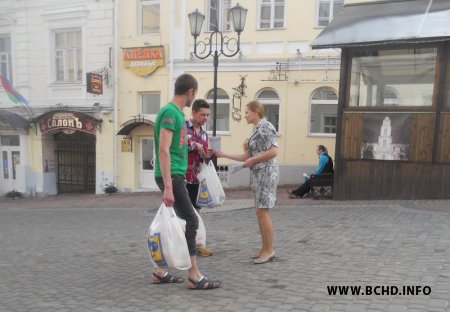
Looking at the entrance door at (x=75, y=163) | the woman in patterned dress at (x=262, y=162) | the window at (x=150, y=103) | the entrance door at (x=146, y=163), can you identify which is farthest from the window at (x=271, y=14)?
the woman in patterned dress at (x=262, y=162)

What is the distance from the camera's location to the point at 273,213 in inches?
317

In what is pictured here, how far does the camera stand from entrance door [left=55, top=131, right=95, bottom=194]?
16953 millimetres

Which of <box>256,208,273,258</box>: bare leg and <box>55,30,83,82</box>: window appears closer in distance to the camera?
<box>256,208,273,258</box>: bare leg

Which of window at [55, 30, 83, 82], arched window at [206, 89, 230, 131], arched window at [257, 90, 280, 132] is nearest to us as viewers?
arched window at [257, 90, 280, 132]

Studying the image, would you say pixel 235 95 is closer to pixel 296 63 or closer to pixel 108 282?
pixel 296 63

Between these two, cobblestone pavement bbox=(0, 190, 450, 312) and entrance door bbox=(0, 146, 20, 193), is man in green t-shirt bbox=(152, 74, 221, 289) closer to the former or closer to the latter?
cobblestone pavement bbox=(0, 190, 450, 312)

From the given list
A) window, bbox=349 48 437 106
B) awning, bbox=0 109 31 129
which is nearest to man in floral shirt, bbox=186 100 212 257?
window, bbox=349 48 437 106

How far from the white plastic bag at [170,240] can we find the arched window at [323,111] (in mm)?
9983

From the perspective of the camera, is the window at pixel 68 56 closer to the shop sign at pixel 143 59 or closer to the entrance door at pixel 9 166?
the shop sign at pixel 143 59

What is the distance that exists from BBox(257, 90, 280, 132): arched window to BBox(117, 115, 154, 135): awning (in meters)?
4.10

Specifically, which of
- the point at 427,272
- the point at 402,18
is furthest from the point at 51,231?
the point at 402,18

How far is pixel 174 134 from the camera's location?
12.0 feet

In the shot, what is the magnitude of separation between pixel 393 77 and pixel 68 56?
12635mm

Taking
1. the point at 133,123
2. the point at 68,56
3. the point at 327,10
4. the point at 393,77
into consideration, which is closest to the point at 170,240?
the point at 393,77
